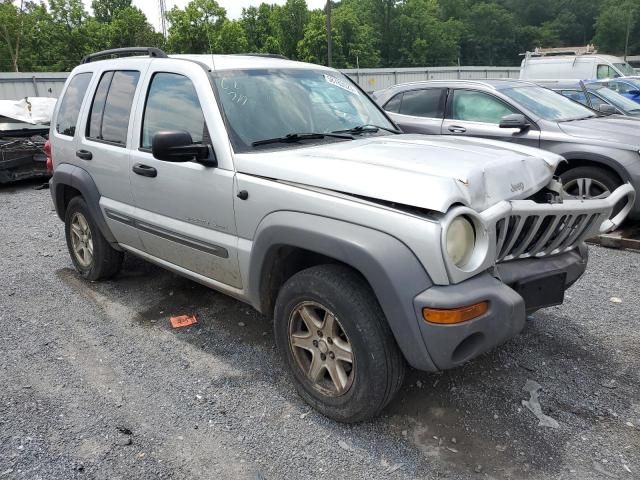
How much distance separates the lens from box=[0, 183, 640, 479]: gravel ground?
2.70 meters

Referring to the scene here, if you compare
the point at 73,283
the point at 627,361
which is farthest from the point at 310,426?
the point at 73,283

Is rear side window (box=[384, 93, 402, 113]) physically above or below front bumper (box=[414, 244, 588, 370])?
above

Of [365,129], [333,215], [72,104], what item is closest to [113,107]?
[72,104]

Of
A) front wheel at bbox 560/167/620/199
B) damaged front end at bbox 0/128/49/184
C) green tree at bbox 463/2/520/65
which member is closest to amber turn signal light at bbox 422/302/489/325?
front wheel at bbox 560/167/620/199

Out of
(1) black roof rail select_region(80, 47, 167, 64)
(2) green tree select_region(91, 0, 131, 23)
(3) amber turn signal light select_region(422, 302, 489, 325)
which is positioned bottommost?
(3) amber turn signal light select_region(422, 302, 489, 325)

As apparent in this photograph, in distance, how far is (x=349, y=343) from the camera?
279 centimetres

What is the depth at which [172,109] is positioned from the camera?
3777 millimetres

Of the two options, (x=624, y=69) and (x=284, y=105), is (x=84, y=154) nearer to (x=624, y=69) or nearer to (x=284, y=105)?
(x=284, y=105)

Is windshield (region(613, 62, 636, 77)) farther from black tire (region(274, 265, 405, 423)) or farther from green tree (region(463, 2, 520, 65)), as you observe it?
green tree (region(463, 2, 520, 65))

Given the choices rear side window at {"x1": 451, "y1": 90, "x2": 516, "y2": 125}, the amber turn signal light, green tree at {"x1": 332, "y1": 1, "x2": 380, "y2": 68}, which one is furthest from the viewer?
green tree at {"x1": 332, "y1": 1, "x2": 380, "y2": 68}

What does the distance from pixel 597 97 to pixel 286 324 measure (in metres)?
8.57

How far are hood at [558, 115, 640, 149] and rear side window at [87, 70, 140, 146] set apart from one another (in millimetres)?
4641

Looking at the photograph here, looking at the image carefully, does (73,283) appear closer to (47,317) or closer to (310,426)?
(47,317)

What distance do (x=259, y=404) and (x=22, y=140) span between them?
29.5 ft
